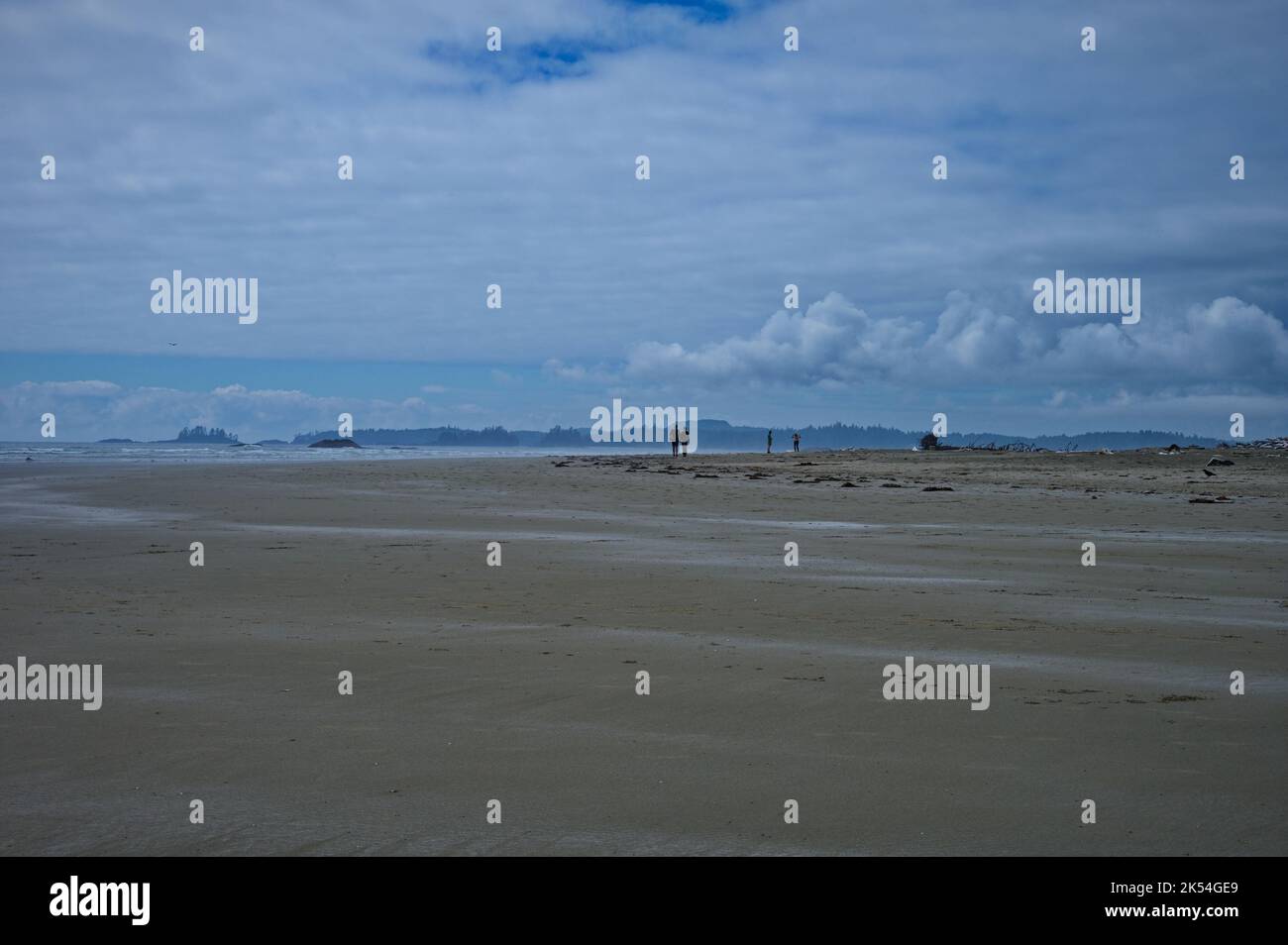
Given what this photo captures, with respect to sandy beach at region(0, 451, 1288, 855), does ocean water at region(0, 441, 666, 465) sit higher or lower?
higher

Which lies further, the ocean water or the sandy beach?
the ocean water

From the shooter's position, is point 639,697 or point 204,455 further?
point 204,455

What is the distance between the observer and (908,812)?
5.12m

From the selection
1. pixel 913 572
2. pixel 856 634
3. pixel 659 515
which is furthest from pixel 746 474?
pixel 856 634

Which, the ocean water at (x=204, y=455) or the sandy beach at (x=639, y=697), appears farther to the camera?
the ocean water at (x=204, y=455)

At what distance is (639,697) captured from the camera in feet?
23.7

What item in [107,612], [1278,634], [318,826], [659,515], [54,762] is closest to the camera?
[318,826]

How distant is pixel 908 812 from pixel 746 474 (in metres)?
34.6

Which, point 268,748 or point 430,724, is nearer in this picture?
point 268,748

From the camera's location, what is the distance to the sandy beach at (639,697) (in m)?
4.99

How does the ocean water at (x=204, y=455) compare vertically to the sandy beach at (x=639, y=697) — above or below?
above

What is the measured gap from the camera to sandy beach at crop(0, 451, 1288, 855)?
499cm
